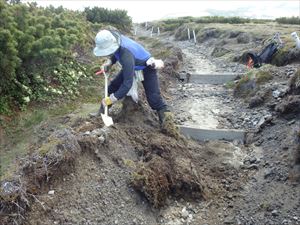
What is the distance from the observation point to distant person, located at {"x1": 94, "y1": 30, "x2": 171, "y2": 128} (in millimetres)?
5918

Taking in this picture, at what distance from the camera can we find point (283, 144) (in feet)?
20.2

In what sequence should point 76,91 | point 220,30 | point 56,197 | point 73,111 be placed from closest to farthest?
1. point 56,197
2. point 73,111
3. point 76,91
4. point 220,30

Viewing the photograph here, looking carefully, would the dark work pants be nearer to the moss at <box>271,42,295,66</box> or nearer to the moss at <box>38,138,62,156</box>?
the moss at <box>38,138,62,156</box>

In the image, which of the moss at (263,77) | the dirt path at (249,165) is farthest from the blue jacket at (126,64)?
the moss at (263,77)

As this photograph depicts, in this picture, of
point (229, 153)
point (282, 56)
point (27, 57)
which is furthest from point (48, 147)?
point (282, 56)

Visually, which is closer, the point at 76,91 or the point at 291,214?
the point at 291,214

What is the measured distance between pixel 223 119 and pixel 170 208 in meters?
3.48

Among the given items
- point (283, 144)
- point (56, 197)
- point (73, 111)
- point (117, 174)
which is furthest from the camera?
point (73, 111)

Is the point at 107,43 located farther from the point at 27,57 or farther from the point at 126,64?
the point at 27,57

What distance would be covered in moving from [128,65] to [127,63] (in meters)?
0.03

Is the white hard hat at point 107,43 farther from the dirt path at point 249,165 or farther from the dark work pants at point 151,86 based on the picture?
the dirt path at point 249,165

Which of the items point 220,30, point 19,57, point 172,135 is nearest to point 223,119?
point 172,135

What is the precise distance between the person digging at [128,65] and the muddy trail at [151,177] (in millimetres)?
332

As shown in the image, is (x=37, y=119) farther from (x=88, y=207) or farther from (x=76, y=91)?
(x=88, y=207)
